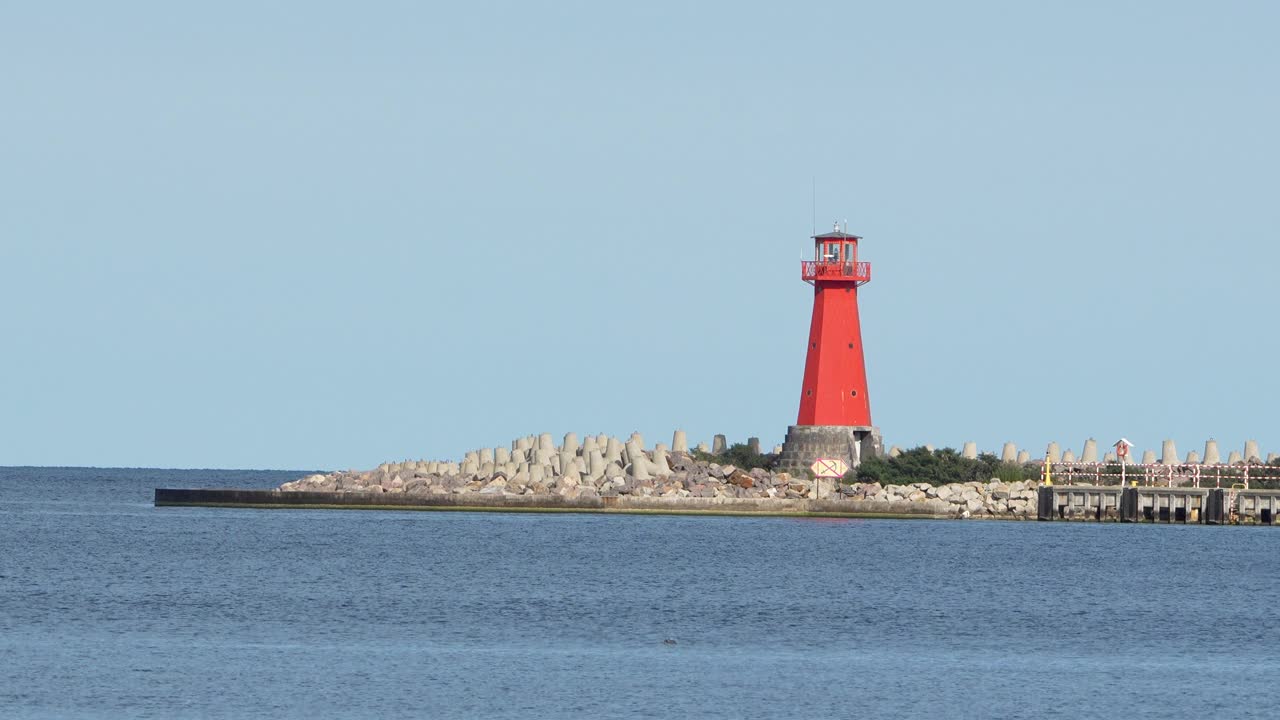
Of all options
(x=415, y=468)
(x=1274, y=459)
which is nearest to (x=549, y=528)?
(x=415, y=468)

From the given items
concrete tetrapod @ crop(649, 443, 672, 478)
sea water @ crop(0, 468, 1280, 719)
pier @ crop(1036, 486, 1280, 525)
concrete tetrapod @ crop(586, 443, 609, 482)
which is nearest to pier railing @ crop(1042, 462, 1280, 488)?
pier @ crop(1036, 486, 1280, 525)

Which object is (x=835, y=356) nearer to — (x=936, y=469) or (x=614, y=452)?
(x=936, y=469)

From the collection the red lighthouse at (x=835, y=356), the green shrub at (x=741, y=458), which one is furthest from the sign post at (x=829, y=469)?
the green shrub at (x=741, y=458)

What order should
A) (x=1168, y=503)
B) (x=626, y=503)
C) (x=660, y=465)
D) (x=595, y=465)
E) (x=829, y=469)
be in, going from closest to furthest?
(x=1168, y=503) → (x=829, y=469) → (x=626, y=503) → (x=660, y=465) → (x=595, y=465)

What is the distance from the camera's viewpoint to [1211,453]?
74125 mm

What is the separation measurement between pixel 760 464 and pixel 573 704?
4331 centimetres

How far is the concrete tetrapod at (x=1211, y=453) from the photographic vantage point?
73.9m

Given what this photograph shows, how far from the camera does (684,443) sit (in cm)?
7369

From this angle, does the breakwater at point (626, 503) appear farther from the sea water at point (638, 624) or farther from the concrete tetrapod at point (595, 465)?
the concrete tetrapod at point (595, 465)

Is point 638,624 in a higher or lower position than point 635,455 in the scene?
lower

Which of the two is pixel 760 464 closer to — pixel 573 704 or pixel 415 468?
pixel 415 468

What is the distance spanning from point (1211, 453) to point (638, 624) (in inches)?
1640

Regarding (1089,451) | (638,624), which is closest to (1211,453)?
(1089,451)

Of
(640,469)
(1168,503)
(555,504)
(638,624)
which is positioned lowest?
(638,624)
